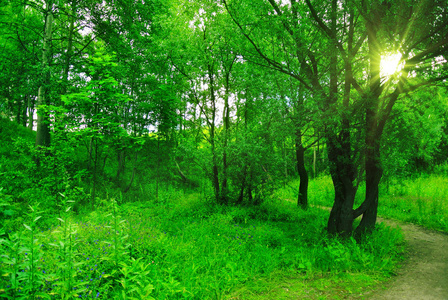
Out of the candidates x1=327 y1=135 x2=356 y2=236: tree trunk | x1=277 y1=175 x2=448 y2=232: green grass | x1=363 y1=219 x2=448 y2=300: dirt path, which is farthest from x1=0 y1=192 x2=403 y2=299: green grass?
x1=277 y1=175 x2=448 y2=232: green grass

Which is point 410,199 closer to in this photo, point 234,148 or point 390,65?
point 390,65

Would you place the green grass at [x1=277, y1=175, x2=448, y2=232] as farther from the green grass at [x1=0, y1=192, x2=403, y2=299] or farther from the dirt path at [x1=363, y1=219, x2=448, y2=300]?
the green grass at [x1=0, y1=192, x2=403, y2=299]

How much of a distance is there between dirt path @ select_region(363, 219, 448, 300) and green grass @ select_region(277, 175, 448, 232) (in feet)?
5.05

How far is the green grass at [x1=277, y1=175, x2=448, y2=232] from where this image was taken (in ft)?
27.1

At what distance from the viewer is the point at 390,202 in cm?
1066

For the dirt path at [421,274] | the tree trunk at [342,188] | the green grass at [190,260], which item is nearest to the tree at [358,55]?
the tree trunk at [342,188]

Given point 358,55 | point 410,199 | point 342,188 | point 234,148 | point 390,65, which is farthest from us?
point 410,199

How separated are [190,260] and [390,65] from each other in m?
5.56

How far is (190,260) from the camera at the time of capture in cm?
452

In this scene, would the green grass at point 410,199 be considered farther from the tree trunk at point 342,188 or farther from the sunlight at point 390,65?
the sunlight at point 390,65

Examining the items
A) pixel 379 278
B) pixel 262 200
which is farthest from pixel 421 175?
pixel 379 278

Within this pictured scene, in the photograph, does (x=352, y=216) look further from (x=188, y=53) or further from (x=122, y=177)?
(x=122, y=177)

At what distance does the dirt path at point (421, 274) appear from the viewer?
151 inches

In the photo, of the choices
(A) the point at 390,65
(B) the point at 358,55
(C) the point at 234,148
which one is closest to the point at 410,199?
(B) the point at 358,55
